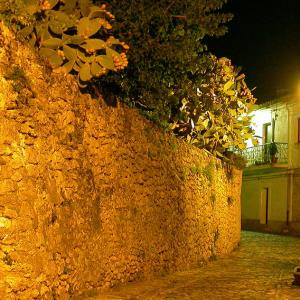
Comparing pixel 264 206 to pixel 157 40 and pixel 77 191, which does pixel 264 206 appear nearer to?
pixel 157 40

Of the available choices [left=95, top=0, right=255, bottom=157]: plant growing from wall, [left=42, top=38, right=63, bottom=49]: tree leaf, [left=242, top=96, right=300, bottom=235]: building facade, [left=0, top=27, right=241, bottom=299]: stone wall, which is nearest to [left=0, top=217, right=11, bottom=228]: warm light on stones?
[left=0, top=27, right=241, bottom=299]: stone wall

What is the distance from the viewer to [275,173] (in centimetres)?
2862

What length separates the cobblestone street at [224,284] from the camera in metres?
7.63

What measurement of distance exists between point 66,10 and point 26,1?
2.51 feet

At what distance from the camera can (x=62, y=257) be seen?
→ 6.11 m

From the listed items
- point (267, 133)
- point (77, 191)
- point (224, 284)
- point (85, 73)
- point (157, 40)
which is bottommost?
point (224, 284)

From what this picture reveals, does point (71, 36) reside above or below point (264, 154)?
below

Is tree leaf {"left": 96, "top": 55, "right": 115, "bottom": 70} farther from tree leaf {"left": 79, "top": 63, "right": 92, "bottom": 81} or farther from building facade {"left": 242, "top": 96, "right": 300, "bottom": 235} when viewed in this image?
building facade {"left": 242, "top": 96, "right": 300, "bottom": 235}

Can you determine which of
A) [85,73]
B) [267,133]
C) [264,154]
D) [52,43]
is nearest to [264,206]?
[264,154]

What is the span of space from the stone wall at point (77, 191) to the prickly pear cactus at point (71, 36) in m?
0.25

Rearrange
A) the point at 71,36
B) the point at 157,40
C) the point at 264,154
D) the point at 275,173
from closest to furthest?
1. the point at 71,36
2. the point at 157,40
3. the point at 275,173
4. the point at 264,154

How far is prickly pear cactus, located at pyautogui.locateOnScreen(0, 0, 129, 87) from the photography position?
6.14 m

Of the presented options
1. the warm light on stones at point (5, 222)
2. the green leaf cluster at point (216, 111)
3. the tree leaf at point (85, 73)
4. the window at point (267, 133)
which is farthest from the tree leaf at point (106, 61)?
the window at point (267, 133)

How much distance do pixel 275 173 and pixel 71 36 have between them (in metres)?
23.8
